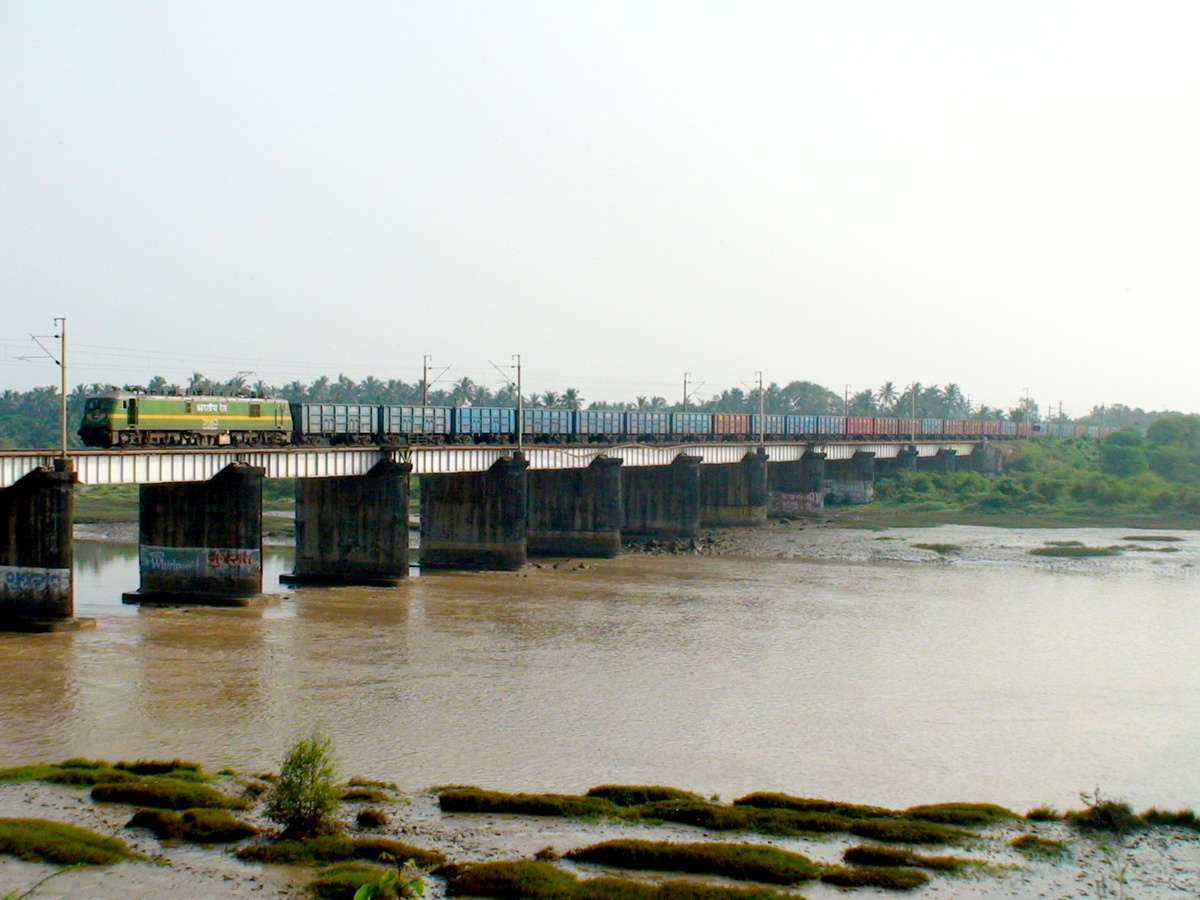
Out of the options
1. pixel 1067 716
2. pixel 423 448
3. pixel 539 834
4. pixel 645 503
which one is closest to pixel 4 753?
pixel 539 834

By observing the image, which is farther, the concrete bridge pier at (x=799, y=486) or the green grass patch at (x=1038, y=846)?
the concrete bridge pier at (x=799, y=486)

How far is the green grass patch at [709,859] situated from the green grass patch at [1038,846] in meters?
4.11

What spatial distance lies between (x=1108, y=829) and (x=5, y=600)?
37.8m

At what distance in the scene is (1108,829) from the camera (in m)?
25.2

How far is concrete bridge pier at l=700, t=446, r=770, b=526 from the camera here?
4195 inches

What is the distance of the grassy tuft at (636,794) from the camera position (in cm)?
2678

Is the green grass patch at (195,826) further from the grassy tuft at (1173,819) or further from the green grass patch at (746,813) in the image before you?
the grassy tuft at (1173,819)

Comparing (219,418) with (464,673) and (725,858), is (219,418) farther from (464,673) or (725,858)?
(725,858)

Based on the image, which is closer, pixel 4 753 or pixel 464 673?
pixel 4 753

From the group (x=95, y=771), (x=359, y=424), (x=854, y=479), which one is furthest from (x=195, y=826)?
(x=854, y=479)

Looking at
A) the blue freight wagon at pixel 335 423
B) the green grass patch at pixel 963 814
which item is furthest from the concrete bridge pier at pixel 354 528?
the green grass patch at pixel 963 814

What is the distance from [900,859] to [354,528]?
45983 millimetres

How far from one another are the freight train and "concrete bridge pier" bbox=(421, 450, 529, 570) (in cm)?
346

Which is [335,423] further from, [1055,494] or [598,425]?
[1055,494]
